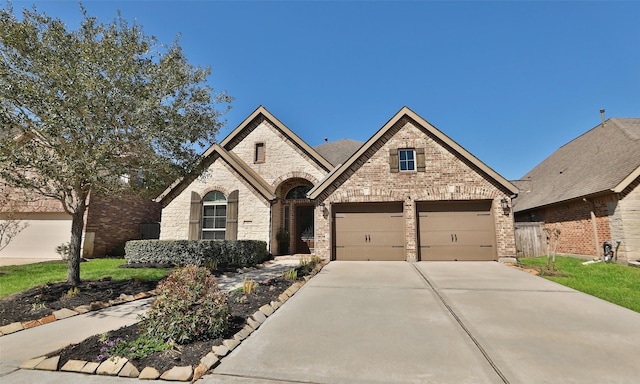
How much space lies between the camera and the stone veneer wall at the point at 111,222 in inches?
589

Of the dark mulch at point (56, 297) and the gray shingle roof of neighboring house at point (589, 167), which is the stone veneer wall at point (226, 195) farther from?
the gray shingle roof of neighboring house at point (589, 167)

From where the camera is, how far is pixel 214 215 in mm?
15461

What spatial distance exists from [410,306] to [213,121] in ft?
24.7

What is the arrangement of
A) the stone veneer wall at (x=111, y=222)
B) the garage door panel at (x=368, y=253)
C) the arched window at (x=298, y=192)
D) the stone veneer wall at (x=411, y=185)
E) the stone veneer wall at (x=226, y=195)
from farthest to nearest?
the arched window at (x=298, y=192) → the stone veneer wall at (x=111, y=222) → the stone veneer wall at (x=226, y=195) → the garage door panel at (x=368, y=253) → the stone veneer wall at (x=411, y=185)

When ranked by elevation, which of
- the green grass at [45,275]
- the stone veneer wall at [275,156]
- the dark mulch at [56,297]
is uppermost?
the stone veneer wall at [275,156]

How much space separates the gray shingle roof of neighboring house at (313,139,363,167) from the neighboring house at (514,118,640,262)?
40.6ft

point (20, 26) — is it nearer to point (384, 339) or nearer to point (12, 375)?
point (12, 375)

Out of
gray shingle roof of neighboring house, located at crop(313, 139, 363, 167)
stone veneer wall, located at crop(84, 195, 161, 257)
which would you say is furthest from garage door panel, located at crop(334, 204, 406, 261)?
stone veneer wall, located at crop(84, 195, 161, 257)

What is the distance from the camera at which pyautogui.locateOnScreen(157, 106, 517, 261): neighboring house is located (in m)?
12.5

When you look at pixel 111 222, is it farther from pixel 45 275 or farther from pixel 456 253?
pixel 456 253

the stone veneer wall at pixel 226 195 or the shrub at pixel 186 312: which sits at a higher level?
the stone veneer wall at pixel 226 195

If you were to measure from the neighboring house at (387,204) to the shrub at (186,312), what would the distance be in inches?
285

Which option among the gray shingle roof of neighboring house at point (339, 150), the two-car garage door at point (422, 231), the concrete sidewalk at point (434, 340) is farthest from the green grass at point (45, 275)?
the gray shingle roof of neighboring house at point (339, 150)

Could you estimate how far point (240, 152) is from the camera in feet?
58.3
